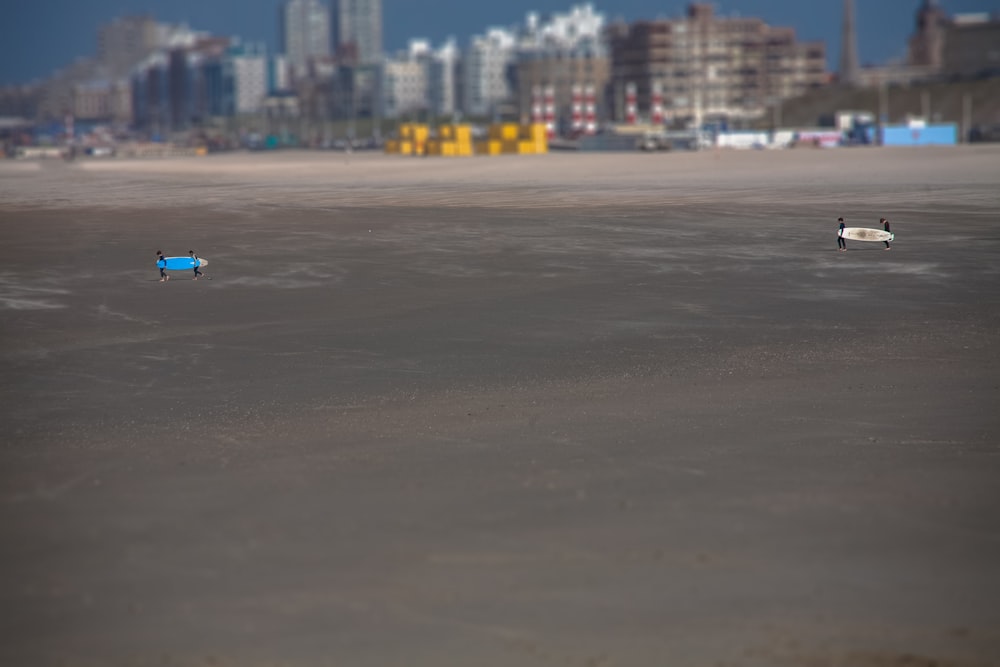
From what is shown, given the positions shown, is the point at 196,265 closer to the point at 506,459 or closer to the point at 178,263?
the point at 178,263

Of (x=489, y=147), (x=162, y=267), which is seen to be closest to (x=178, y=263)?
(x=162, y=267)

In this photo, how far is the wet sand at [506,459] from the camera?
7.69 metres

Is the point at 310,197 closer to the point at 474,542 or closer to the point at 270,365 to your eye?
the point at 270,365

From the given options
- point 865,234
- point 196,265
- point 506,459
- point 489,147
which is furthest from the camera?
point 489,147

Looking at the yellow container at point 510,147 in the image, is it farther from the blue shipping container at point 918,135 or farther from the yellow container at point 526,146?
the blue shipping container at point 918,135

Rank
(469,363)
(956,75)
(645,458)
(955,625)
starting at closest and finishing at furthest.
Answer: (955,625) → (645,458) → (469,363) → (956,75)

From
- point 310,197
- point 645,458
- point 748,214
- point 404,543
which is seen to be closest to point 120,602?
point 404,543

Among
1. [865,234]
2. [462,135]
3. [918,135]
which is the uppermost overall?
[462,135]

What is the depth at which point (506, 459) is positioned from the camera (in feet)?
36.7

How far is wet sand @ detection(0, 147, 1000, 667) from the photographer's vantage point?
769 centimetres

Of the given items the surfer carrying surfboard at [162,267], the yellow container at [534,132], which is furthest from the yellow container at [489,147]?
the surfer carrying surfboard at [162,267]

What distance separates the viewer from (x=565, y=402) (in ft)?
44.3

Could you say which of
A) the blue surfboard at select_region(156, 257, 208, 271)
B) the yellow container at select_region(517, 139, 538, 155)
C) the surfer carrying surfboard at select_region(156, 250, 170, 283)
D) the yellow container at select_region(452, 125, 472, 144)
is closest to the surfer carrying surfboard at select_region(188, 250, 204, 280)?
the blue surfboard at select_region(156, 257, 208, 271)

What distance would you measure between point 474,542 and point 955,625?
10.0 feet
